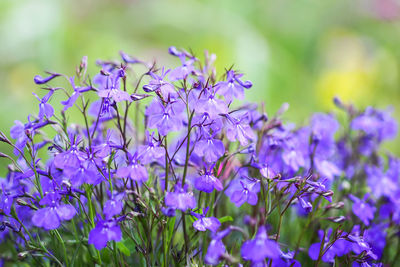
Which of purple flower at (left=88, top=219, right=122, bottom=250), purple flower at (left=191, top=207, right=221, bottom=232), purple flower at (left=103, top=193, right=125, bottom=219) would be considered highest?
purple flower at (left=103, top=193, right=125, bottom=219)

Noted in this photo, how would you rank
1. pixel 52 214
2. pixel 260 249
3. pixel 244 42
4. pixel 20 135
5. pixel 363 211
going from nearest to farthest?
pixel 260 249
pixel 52 214
pixel 20 135
pixel 363 211
pixel 244 42

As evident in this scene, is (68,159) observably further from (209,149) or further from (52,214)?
(209,149)

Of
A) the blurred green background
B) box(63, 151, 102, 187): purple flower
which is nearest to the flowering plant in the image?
box(63, 151, 102, 187): purple flower

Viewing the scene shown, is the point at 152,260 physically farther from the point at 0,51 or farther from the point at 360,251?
the point at 0,51

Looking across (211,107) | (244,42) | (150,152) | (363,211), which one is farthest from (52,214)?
(244,42)

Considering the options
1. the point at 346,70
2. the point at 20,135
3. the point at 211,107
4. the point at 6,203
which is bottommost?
the point at 346,70

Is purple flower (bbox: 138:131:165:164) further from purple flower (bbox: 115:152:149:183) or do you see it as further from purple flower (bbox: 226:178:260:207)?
purple flower (bbox: 226:178:260:207)

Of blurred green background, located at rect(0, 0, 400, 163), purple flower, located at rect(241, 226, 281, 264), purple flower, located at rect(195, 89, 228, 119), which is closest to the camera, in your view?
purple flower, located at rect(241, 226, 281, 264)

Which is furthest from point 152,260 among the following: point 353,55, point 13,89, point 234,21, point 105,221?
point 353,55
